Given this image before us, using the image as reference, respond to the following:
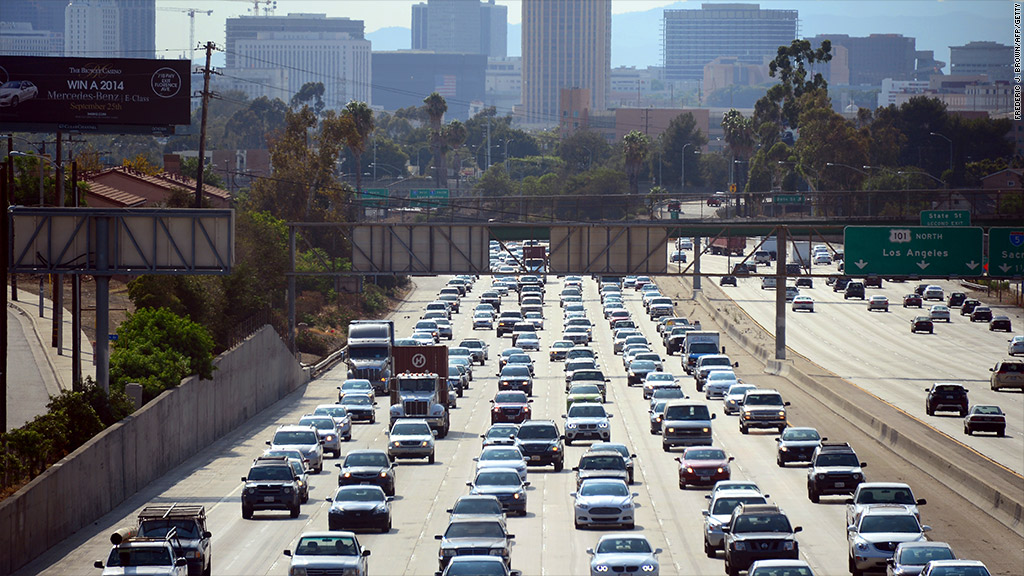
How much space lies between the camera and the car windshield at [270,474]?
123 ft

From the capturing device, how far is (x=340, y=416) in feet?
180

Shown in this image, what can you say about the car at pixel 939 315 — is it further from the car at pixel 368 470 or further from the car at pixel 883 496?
the car at pixel 883 496

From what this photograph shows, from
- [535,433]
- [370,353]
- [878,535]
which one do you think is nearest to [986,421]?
[535,433]

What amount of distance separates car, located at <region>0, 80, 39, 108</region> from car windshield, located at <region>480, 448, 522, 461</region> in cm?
2837

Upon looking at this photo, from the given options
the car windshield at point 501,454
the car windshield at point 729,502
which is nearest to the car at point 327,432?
the car windshield at point 501,454

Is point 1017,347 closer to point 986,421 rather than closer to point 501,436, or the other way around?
point 986,421

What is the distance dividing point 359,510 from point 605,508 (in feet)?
18.2

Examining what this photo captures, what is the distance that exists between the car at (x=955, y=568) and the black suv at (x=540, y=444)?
71.1 ft

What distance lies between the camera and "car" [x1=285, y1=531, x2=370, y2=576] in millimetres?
26562

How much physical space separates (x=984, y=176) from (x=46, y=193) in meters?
142

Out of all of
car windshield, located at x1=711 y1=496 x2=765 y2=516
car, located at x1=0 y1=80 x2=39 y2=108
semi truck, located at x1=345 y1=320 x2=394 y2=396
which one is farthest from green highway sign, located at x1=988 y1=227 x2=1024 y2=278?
car windshield, located at x1=711 y1=496 x2=765 y2=516

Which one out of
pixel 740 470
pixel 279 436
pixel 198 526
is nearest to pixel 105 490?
pixel 279 436

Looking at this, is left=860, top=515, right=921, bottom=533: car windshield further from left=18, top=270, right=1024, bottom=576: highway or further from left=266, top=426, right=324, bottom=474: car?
left=266, top=426, right=324, bottom=474: car

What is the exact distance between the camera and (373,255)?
79438mm
